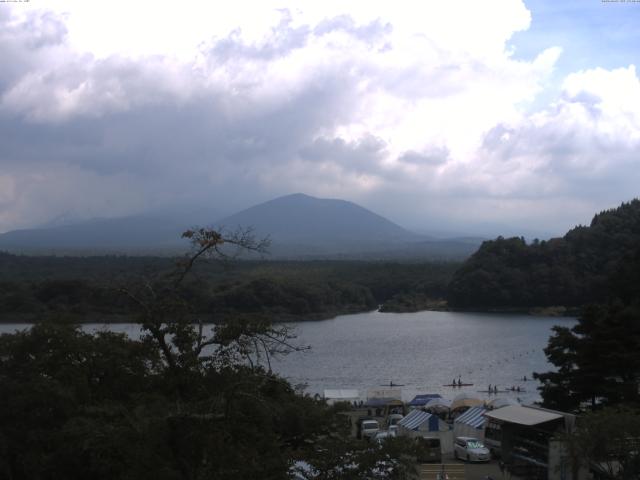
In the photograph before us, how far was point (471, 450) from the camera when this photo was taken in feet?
31.2

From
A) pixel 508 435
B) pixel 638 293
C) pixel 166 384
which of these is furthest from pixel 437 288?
pixel 166 384

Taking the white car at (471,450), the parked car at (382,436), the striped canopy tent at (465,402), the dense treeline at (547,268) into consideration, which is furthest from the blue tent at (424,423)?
the dense treeline at (547,268)

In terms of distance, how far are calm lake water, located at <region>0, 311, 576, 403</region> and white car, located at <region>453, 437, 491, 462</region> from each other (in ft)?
23.6

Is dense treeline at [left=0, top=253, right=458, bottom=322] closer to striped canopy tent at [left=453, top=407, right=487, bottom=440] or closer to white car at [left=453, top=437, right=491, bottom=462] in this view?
striped canopy tent at [left=453, top=407, right=487, bottom=440]

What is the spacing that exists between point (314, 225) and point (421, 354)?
153 metres

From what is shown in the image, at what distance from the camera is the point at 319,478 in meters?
4.32

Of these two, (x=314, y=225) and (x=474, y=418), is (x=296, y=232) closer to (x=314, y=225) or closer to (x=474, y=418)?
(x=314, y=225)

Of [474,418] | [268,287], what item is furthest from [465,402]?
[268,287]

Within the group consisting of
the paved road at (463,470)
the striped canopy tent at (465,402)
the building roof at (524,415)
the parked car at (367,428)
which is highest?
the building roof at (524,415)

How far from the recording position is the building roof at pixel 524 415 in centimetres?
844

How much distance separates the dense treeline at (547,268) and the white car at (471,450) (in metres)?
33.6

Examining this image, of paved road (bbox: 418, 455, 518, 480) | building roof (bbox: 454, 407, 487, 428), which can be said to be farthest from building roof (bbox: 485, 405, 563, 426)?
building roof (bbox: 454, 407, 487, 428)

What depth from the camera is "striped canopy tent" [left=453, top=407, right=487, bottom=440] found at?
1042 cm

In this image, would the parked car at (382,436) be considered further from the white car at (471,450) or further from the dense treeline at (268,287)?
the dense treeline at (268,287)
